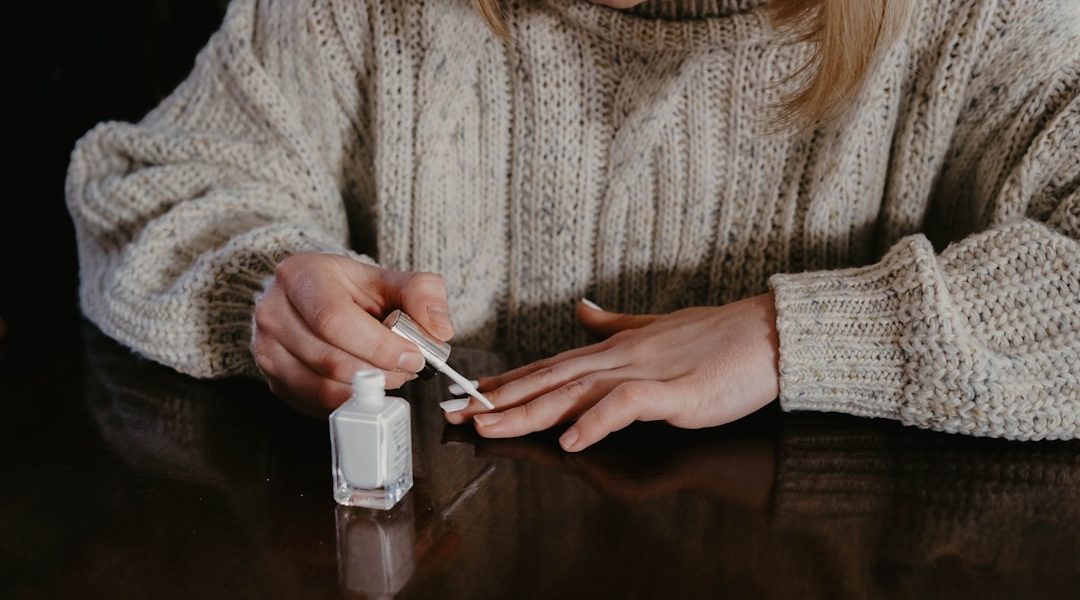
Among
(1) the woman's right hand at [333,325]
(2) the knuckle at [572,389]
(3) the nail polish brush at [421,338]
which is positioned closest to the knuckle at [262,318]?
(1) the woman's right hand at [333,325]

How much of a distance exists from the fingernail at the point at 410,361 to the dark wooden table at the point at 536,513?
0.21ft

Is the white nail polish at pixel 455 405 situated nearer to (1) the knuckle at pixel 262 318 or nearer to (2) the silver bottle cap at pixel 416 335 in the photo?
(2) the silver bottle cap at pixel 416 335

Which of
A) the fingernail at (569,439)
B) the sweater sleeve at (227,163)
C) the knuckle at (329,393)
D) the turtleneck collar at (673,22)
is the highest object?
the turtleneck collar at (673,22)

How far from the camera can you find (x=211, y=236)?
0.89m

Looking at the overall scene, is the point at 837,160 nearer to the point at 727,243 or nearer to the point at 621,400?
the point at 727,243

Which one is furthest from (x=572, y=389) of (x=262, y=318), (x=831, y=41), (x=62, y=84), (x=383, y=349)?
(x=62, y=84)

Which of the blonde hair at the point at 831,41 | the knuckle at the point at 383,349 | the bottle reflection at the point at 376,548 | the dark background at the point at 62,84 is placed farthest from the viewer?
the dark background at the point at 62,84

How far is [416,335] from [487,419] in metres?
0.08

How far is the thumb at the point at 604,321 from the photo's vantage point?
32.4 inches

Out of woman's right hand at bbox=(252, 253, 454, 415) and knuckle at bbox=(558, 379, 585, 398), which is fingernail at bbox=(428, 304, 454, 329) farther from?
knuckle at bbox=(558, 379, 585, 398)

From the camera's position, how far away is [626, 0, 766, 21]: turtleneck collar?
2.82 ft

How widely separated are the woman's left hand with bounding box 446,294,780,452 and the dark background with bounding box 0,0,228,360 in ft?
2.46

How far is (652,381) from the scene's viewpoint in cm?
69

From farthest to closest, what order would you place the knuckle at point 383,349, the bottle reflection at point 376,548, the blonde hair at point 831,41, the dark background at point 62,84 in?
the dark background at point 62,84 → the blonde hair at point 831,41 → the knuckle at point 383,349 → the bottle reflection at point 376,548
